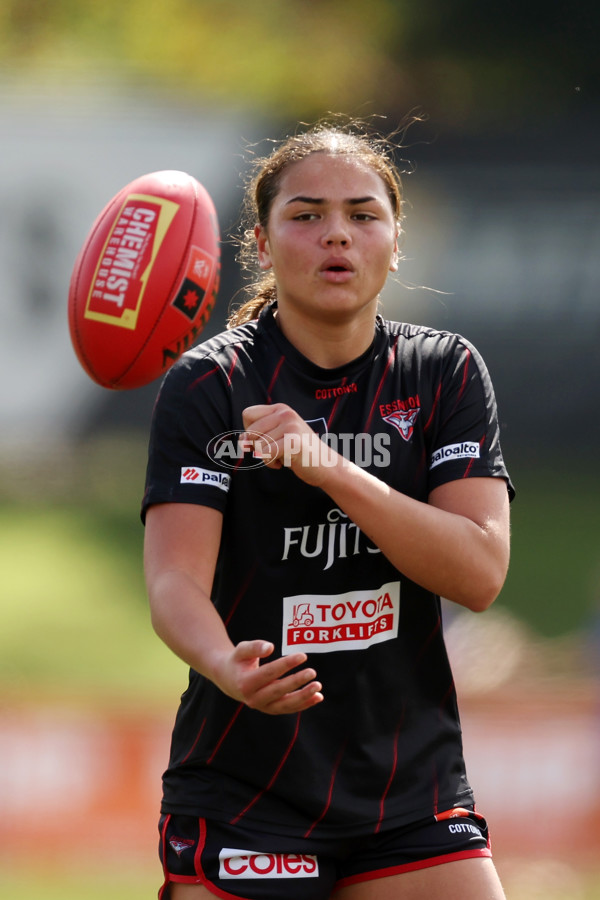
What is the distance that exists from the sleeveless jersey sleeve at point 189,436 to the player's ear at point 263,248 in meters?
0.28

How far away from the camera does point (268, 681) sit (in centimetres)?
145

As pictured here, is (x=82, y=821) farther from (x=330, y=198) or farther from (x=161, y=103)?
(x=161, y=103)

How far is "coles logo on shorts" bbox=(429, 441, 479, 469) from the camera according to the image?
6.16 feet

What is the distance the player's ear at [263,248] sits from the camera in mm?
2062

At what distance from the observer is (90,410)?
8.73 metres

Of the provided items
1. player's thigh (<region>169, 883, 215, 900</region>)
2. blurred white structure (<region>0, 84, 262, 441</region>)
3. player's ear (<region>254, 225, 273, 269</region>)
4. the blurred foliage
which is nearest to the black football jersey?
player's thigh (<region>169, 883, 215, 900</region>)

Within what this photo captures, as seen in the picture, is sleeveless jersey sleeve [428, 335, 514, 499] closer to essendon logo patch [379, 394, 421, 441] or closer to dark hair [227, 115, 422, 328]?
essendon logo patch [379, 394, 421, 441]

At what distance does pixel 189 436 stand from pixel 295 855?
67 centimetres

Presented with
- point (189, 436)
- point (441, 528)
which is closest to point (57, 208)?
point (189, 436)

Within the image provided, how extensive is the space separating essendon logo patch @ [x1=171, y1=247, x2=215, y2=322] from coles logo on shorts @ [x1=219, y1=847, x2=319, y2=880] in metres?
1.69

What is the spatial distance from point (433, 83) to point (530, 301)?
2387 mm

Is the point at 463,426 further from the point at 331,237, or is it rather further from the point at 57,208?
the point at 57,208

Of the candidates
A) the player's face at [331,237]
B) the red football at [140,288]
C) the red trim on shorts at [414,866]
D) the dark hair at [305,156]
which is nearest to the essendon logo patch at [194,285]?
the red football at [140,288]

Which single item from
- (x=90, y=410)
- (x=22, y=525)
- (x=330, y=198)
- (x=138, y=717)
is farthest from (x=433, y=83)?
(x=330, y=198)
